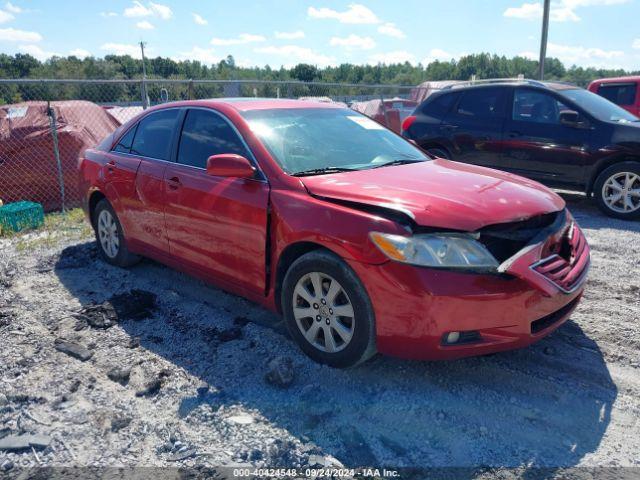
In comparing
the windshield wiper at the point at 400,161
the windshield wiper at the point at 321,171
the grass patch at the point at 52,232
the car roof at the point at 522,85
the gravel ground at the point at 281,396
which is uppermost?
the car roof at the point at 522,85

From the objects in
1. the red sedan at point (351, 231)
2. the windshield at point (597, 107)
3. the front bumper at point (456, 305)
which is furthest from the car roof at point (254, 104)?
the windshield at point (597, 107)

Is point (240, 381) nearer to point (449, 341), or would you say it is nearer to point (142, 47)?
point (449, 341)

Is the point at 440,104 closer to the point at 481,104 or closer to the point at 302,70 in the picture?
the point at 481,104

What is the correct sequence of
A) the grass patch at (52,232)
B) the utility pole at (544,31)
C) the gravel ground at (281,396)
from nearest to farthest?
the gravel ground at (281,396)
the grass patch at (52,232)
the utility pole at (544,31)

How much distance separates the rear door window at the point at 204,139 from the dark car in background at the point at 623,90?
1073cm

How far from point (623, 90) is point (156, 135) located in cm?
1114

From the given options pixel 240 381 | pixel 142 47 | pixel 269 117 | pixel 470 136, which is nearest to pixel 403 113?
pixel 470 136

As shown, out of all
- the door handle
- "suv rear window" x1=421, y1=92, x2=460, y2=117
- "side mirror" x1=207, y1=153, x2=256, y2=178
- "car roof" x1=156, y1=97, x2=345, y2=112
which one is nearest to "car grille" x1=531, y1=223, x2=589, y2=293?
"side mirror" x1=207, y1=153, x2=256, y2=178

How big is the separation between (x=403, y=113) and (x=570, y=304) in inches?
592

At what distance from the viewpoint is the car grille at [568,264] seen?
3.11 meters

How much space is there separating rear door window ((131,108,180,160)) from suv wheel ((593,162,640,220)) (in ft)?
18.8

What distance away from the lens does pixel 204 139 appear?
4332 mm

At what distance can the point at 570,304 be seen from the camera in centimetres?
337

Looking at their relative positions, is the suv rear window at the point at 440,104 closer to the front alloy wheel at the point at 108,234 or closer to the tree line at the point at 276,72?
the front alloy wheel at the point at 108,234
